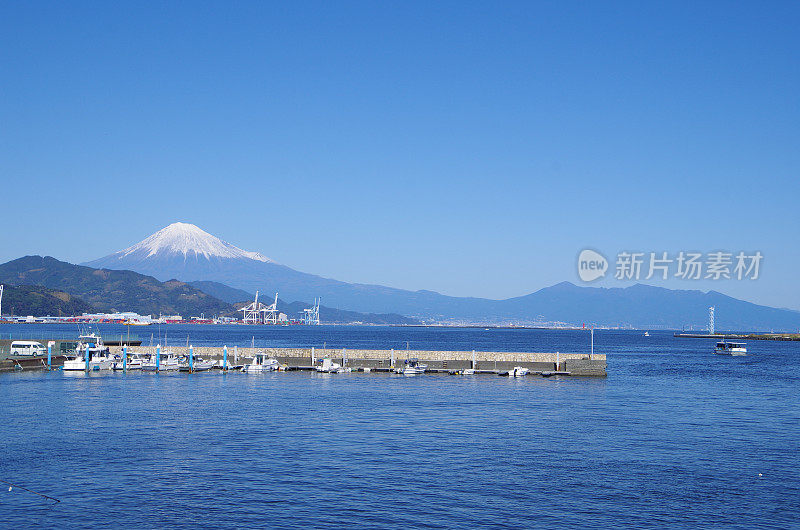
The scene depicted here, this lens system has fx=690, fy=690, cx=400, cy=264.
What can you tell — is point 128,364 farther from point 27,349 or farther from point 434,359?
point 434,359

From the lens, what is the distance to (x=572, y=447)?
128 ft

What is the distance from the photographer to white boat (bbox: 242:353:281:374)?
276 feet

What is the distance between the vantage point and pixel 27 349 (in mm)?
87375

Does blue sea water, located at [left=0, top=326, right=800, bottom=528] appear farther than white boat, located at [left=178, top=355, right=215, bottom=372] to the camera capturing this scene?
No

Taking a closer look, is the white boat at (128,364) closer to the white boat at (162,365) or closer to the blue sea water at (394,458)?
the white boat at (162,365)

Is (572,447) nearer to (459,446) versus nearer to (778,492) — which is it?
(459,446)

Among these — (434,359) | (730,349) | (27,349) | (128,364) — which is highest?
(27,349)

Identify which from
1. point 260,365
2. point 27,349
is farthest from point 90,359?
point 260,365

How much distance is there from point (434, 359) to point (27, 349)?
51.8 meters

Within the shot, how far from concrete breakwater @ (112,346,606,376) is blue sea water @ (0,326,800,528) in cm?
1720

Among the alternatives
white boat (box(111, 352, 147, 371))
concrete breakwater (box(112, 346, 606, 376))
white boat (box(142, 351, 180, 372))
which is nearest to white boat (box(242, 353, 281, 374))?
concrete breakwater (box(112, 346, 606, 376))

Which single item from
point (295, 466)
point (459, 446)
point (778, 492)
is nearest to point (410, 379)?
point (459, 446)

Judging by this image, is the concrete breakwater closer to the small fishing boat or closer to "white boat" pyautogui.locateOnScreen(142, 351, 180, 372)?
the small fishing boat

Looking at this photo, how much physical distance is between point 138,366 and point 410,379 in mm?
34090
